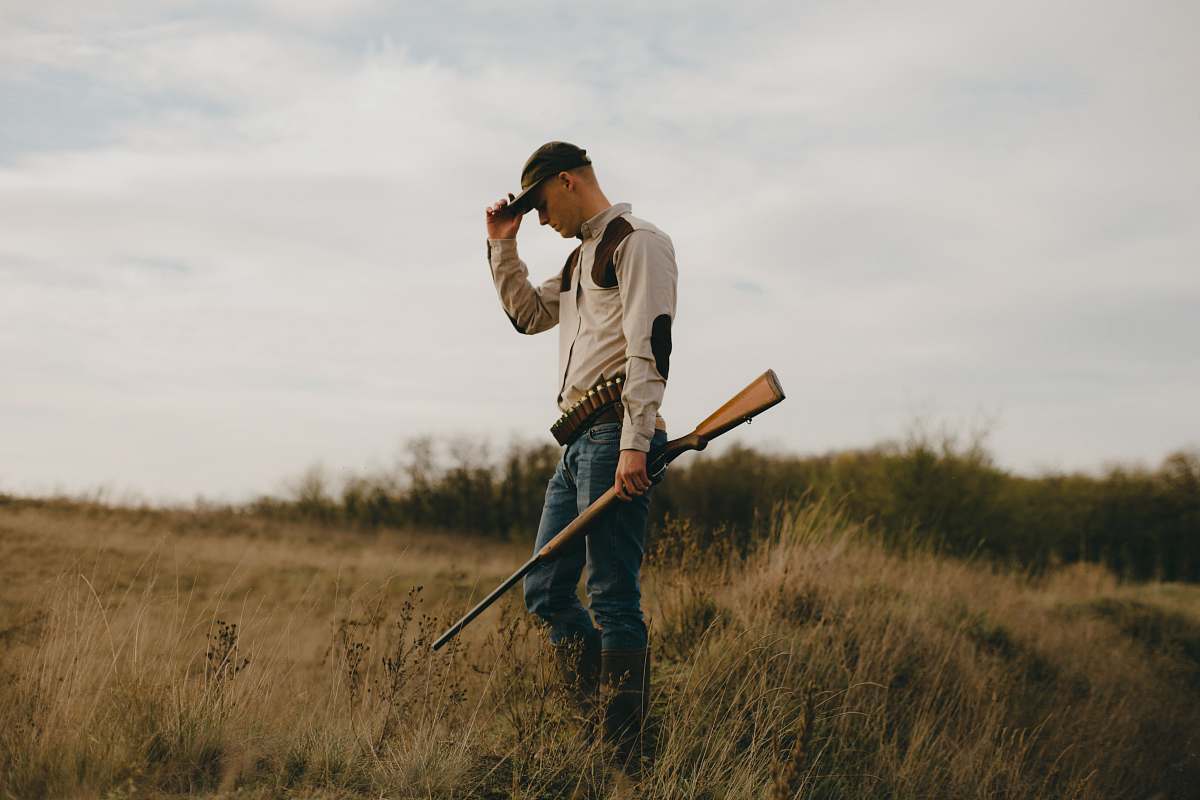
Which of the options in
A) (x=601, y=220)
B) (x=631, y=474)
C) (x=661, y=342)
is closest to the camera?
(x=631, y=474)

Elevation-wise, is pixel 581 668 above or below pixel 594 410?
below

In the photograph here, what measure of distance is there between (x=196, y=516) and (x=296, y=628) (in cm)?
1866

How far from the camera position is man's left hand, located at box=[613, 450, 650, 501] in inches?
128

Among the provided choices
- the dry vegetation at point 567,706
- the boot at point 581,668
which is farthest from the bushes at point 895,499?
the boot at point 581,668

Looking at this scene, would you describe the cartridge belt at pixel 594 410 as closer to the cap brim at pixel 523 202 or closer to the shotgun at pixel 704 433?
the shotgun at pixel 704 433

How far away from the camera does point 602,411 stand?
3482 millimetres

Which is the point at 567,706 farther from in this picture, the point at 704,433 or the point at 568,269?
the point at 568,269

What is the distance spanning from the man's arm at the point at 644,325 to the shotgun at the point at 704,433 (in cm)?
21

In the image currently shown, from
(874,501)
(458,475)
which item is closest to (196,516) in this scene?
(458,475)

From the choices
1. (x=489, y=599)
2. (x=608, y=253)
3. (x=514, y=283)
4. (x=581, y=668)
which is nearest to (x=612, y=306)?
(x=608, y=253)

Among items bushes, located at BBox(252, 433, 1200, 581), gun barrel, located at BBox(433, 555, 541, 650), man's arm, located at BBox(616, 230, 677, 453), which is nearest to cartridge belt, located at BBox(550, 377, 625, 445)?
man's arm, located at BBox(616, 230, 677, 453)

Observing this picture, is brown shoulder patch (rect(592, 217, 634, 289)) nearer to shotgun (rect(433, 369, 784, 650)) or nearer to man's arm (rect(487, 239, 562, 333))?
man's arm (rect(487, 239, 562, 333))

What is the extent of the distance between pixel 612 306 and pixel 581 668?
1451 millimetres

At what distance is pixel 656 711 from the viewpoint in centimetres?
454
